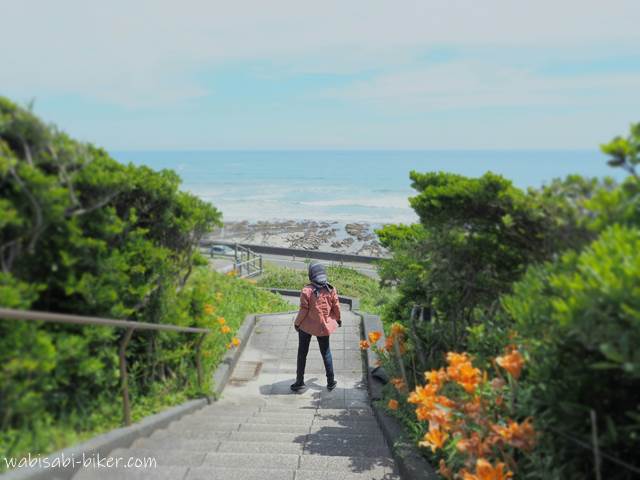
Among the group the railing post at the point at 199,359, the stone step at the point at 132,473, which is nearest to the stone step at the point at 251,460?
the stone step at the point at 132,473

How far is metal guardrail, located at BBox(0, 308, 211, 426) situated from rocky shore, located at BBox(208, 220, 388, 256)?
844 inches

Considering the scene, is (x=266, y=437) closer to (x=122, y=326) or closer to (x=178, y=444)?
(x=178, y=444)

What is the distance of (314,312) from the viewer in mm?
6203

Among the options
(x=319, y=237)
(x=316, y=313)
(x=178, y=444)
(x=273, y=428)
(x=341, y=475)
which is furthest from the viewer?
(x=319, y=237)

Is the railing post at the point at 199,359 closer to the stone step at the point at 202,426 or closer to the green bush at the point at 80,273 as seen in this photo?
the green bush at the point at 80,273

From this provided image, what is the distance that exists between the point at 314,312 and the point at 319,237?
1128 inches

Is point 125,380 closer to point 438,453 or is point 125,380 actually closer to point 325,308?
point 438,453

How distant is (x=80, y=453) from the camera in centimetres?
290

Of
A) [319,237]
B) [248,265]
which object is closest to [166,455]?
[248,265]

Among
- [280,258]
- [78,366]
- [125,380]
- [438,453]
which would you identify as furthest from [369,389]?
[280,258]

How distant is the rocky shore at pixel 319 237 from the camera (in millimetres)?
30531

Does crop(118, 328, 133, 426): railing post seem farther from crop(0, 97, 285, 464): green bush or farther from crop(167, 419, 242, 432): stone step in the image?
crop(167, 419, 242, 432): stone step

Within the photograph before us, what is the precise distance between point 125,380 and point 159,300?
2.50ft

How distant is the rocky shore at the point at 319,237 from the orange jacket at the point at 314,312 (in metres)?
20.1
